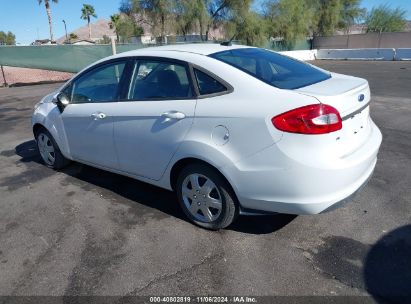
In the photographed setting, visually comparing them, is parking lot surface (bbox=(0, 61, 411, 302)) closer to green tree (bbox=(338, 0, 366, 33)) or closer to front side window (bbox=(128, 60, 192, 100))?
front side window (bbox=(128, 60, 192, 100))

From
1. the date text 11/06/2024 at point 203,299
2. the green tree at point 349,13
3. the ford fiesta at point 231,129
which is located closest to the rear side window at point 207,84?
the ford fiesta at point 231,129

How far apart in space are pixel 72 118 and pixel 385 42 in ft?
131

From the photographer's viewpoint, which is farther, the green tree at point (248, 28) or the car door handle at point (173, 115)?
A: the green tree at point (248, 28)

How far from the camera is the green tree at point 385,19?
52.6 metres

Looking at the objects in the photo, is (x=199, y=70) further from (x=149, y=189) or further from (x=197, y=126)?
(x=149, y=189)

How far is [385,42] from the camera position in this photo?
121 ft

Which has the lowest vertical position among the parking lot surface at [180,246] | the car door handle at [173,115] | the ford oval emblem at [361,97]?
the parking lot surface at [180,246]

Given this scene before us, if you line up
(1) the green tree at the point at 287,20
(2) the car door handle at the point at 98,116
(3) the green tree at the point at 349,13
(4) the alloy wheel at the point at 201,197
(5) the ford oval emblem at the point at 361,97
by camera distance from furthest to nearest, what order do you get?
1. (3) the green tree at the point at 349,13
2. (1) the green tree at the point at 287,20
3. (2) the car door handle at the point at 98,116
4. (4) the alloy wheel at the point at 201,197
5. (5) the ford oval emblem at the point at 361,97

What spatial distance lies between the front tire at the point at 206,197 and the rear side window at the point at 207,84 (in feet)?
2.13

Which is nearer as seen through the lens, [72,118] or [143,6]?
[72,118]

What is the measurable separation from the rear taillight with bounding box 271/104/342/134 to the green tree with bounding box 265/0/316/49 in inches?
1266

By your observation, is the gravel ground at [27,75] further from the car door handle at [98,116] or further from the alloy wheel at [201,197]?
the alloy wheel at [201,197]

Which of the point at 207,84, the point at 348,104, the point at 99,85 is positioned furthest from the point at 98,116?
the point at 348,104

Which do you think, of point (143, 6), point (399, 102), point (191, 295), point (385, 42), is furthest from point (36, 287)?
point (385, 42)
